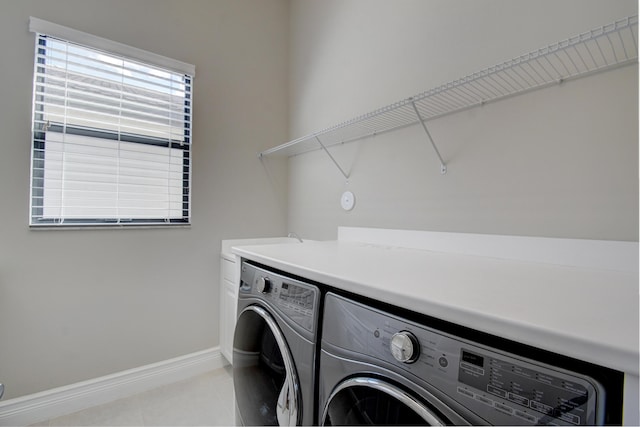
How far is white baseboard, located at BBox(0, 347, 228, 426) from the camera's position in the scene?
4.86 ft

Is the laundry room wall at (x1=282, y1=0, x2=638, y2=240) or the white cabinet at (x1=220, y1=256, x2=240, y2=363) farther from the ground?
the laundry room wall at (x1=282, y1=0, x2=638, y2=240)

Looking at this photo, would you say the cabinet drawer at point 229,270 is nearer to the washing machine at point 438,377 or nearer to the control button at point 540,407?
the washing machine at point 438,377

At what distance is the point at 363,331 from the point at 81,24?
2255 millimetres

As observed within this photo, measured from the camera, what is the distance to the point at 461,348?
51 cm

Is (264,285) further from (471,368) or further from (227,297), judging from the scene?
(227,297)

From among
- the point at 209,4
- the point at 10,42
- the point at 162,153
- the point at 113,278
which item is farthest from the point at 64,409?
the point at 209,4

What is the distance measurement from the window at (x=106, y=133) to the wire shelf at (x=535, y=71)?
1.40 metres

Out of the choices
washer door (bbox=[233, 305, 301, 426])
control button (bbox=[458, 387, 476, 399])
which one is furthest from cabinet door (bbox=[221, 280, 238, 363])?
control button (bbox=[458, 387, 476, 399])

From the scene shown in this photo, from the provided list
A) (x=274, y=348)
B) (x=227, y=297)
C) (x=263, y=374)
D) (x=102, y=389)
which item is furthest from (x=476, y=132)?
(x=102, y=389)

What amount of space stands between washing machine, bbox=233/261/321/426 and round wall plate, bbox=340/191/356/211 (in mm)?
810

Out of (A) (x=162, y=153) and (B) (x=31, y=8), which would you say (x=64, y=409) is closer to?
(A) (x=162, y=153)

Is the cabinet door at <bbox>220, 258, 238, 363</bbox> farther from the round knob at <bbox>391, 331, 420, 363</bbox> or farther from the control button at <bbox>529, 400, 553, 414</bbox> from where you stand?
the control button at <bbox>529, 400, 553, 414</bbox>

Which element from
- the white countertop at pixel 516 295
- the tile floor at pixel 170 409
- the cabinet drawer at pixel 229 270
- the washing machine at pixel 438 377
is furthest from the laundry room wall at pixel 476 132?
the tile floor at pixel 170 409

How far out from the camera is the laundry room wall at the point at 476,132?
91 cm
